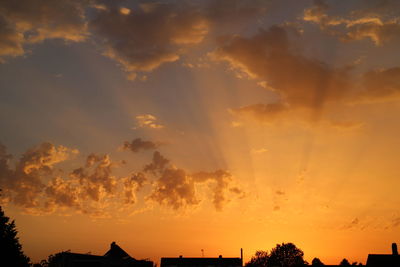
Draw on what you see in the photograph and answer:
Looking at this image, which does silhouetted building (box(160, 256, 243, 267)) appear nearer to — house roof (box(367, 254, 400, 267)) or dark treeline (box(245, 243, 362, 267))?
house roof (box(367, 254, 400, 267))

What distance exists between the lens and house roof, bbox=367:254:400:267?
208ft

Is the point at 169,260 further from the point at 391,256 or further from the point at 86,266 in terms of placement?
the point at 391,256

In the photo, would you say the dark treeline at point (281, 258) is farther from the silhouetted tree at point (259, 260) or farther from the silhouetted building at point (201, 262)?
the silhouetted building at point (201, 262)

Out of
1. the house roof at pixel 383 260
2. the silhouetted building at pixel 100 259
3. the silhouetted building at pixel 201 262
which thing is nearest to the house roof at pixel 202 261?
the silhouetted building at pixel 201 262

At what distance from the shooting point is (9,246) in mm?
68312

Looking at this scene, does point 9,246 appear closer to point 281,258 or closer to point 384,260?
point 384,260

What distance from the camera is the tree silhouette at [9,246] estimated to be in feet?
218

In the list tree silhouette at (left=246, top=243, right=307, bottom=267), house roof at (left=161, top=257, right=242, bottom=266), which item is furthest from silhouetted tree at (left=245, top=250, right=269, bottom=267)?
house roof at (left=161, top=257, right=242, bottom=266)

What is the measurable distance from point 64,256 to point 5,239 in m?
10.6

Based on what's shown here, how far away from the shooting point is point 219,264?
8288 cm

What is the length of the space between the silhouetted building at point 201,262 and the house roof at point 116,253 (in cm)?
1220

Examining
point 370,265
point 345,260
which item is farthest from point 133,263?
point 345,260

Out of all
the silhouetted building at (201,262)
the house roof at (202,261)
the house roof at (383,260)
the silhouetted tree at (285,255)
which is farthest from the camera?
the silhouetted tree at (285,255)

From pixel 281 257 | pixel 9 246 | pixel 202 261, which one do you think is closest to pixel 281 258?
pixel 281 257
